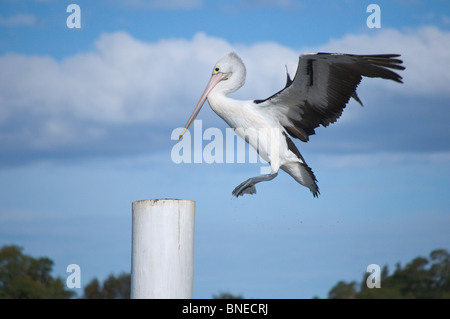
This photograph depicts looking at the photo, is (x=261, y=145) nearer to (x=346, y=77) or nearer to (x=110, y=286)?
(x=346, y=77)

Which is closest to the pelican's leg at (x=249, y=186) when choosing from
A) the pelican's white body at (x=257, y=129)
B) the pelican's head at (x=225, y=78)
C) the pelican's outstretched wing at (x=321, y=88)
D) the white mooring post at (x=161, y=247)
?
the pelican's white body at (x=257, y=129)

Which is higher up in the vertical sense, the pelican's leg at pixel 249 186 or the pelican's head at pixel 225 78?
the pelican's head at pixel 225 78

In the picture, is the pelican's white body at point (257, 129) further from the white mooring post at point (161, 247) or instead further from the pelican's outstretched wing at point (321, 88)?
the white mooring post at point (161, 247)

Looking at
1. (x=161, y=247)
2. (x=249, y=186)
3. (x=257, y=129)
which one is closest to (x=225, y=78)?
(x=257, y=129)

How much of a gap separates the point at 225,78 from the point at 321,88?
1222 mm

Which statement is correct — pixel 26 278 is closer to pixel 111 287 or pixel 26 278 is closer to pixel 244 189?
pixel 111 287

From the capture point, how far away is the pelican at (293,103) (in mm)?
7348

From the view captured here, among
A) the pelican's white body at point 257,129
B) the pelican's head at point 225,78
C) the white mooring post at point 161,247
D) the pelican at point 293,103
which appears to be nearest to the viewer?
the white mooring post at point 161,247

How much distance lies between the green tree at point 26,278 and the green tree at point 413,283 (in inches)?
506

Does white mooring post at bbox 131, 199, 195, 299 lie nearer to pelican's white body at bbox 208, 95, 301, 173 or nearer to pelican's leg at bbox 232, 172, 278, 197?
pelican's leg at bbox 232, 172, 278, 197

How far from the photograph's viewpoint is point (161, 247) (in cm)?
485
